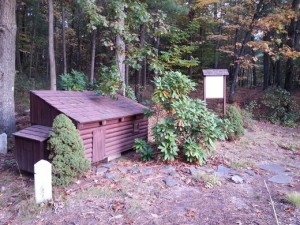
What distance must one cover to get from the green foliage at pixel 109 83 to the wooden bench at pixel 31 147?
5.93ft

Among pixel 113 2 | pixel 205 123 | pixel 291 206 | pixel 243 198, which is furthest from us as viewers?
pixel 113 2

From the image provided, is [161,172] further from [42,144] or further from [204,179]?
[42,144]

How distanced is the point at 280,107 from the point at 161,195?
1078cm

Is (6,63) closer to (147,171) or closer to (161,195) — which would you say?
(147,171)

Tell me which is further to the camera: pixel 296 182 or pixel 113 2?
pixel 113 2

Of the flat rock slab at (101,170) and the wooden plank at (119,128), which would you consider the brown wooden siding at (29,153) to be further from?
the wooden plank at (119,128)

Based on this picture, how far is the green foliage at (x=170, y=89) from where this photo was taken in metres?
6.36

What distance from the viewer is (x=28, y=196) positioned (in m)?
4.66

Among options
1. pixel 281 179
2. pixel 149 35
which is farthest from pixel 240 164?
pixel 149 35

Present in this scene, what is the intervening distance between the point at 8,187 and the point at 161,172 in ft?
9.90

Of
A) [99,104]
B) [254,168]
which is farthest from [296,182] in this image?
[99,104]

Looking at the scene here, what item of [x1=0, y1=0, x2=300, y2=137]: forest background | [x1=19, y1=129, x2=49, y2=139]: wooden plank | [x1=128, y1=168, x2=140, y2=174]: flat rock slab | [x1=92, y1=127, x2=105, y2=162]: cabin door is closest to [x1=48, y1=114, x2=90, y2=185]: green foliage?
[x1=19, y1=129, x2=49, y2=139]: wooden plank

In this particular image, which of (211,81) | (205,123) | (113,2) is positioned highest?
(113,2)

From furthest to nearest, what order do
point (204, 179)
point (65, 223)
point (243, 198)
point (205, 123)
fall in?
point (205, 123), point (204, 179), point (243, 198), point (65, 223)
